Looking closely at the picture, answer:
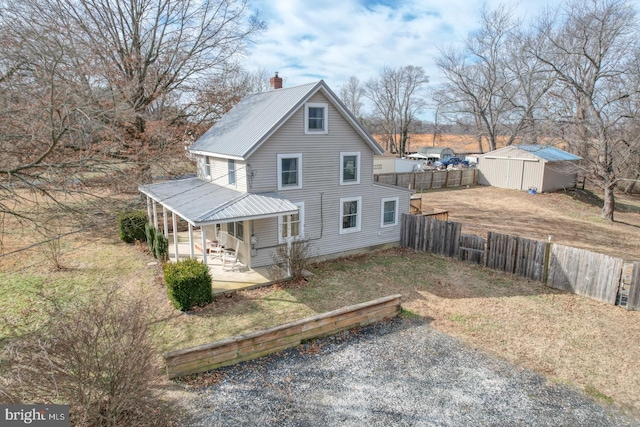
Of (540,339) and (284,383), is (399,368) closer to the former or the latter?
(284,383)

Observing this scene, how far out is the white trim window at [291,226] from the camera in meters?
14.6

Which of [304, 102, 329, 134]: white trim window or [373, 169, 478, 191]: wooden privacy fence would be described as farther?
[373, 169, 478, 191]: wooden privacy fence

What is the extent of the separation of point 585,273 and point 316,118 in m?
10.7

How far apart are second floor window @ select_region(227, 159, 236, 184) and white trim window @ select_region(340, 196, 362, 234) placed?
14.5ft

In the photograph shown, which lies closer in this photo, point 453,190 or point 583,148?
point 583,148

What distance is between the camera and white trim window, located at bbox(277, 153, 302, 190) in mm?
14625

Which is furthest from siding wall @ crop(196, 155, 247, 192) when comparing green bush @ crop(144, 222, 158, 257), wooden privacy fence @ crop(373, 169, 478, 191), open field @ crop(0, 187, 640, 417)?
wooden privacy fence @ crop(373, 169, 478, 191)

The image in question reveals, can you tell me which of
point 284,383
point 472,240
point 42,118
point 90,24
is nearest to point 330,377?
point 284,383

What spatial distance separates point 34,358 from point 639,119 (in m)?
30.4

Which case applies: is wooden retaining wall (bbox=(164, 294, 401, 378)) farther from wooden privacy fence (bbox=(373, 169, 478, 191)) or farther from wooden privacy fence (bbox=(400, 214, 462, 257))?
wooden privacy fence (bbox=(373, 169, 478, 191))

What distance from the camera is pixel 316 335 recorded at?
9445 millimetres

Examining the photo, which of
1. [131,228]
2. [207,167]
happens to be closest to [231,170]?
[207,167]

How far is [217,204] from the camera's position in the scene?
13.2 meters

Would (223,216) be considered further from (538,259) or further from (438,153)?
(438,153)
